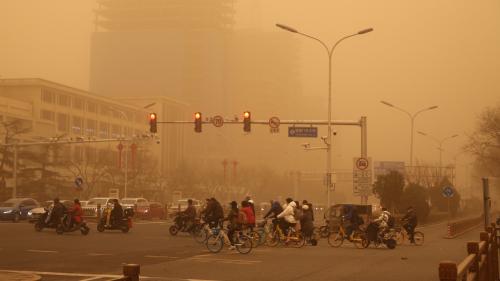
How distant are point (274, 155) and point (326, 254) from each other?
153001 mm

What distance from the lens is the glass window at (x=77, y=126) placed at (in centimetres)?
10973

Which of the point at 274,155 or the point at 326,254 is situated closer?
the point at 326,254

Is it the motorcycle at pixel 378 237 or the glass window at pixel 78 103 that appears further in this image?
the glass window at pixel 78 103

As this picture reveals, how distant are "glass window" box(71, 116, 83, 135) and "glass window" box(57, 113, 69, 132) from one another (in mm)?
1182

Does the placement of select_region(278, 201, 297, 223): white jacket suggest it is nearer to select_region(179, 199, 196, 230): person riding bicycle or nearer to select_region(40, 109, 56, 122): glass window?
select_region(179, 199, 196, 230): person riding bicycle

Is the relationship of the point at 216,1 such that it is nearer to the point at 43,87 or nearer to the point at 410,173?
the point at 43,87

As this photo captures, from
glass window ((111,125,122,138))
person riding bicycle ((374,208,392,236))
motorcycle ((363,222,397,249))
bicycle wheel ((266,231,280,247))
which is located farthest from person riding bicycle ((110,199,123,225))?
glass window ((111,125,122,138))

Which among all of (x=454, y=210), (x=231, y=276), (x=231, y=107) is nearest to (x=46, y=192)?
(x=454, y=210)

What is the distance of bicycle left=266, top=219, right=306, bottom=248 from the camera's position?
2839cm

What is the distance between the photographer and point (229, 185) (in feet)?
367

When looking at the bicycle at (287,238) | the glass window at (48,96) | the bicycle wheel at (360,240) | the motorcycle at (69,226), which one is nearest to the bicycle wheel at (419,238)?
the bicycle wheel at (360,240)

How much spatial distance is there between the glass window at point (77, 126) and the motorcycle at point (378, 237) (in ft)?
280

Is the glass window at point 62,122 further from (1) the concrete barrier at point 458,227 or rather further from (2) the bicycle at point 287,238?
(2) the bicycle at point 287,238

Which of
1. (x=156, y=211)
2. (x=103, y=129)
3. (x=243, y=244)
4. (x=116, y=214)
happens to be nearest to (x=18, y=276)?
(x=243, y=244)
